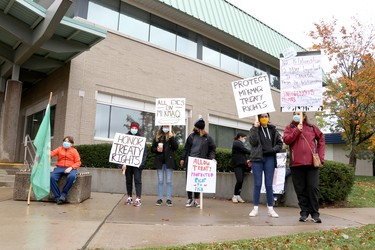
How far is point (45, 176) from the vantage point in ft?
24.0

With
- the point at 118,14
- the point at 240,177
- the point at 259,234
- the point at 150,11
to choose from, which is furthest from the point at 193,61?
the point at 259,234

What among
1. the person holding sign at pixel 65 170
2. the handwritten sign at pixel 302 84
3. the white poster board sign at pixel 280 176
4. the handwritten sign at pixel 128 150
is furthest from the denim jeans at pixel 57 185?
the white poster board sign at pixel 280 176

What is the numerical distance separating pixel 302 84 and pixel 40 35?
842 centimetres

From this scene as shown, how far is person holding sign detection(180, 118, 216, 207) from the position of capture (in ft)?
26.9

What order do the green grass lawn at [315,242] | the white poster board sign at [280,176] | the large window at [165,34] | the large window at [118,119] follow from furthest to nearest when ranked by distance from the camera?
the large window at [165,34], the large window at [118,119], the white poster board sign at [280,176], the green grass lawn at [315,242]

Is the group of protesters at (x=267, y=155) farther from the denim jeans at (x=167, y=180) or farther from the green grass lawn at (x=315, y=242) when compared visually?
the green grass lawn at (x=315, y=242)

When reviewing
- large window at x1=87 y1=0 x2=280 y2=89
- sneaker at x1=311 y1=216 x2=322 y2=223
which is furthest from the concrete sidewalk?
large window at x1=87 y1=0 x2=280 y2=89

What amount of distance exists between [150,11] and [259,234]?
12639 millimetres

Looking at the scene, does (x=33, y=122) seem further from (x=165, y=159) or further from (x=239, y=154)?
(x=239, y=154)

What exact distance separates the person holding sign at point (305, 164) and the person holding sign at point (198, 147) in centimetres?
216

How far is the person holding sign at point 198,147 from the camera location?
8203mm

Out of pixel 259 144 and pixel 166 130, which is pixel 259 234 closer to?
pixel 259 144

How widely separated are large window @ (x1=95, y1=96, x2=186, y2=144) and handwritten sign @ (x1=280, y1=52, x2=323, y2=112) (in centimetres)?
843

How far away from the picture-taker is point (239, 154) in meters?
9.48
